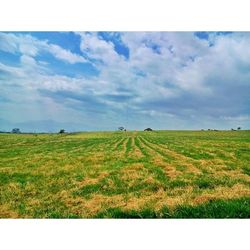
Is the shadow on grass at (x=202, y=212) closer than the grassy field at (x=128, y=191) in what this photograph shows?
Yes

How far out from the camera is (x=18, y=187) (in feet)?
40.4

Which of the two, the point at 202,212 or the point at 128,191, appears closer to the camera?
the point at 202,212

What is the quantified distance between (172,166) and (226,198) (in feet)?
24.2

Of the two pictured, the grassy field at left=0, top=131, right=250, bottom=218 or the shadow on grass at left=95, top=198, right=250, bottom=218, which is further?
the grassy field at left=0, top=131, right=250, bottom=218

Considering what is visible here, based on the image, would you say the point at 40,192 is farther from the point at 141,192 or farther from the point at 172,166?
the point at 172,166

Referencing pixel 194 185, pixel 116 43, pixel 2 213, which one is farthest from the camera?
pixel 116 43

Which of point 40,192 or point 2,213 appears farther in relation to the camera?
point 40,192
